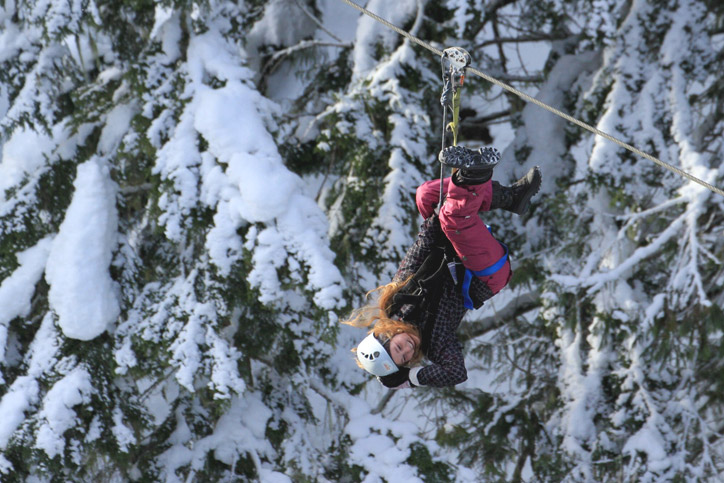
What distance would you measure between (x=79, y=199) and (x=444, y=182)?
2839 millimetres

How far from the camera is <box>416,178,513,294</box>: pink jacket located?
3.19 metres

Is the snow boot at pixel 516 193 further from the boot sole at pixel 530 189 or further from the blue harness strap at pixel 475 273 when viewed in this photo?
Result: the blue harness strap at pixel 475 273

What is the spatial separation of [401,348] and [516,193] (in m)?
0.80

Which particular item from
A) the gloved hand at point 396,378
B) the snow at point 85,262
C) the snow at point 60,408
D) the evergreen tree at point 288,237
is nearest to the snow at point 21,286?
the evergreen tree at point 288,237

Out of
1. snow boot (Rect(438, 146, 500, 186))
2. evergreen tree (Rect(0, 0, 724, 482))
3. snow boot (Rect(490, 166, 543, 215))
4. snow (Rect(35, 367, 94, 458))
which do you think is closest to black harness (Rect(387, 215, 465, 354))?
snow boot (Rect(490, 166, 543, 215))

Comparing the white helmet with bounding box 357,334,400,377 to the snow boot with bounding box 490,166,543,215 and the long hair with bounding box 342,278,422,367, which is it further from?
the snow boot with bounding box 490,166,543,215

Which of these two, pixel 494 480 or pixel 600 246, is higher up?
pixel 600 246

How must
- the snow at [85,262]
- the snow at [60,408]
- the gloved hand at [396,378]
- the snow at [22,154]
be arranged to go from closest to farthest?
the gloved hand at [396,378], the snow at [60,408], the snow at [85,262], the snow at [22,154]

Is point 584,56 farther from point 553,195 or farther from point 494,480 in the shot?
point 494,480

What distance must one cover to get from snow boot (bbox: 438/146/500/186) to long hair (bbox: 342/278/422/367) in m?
0.73

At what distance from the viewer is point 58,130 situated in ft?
19.4

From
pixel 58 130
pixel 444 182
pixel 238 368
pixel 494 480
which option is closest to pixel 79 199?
pixel 58 130

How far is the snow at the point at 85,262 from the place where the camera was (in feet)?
17.0

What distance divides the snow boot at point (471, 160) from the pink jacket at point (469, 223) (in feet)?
0.20
